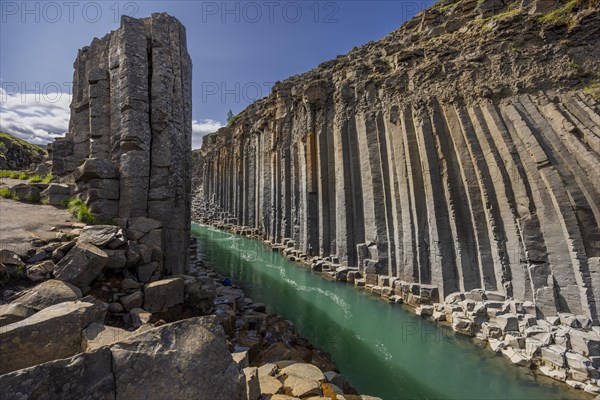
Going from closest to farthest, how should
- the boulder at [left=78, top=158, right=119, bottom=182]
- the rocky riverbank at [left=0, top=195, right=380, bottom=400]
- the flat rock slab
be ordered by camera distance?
1. the rocky riverbank at [left=0, top=195, right=380, bottom=400]
2. the flat rock slab
3. the boulder at [left=78, top=158, right=119, bottom=182]

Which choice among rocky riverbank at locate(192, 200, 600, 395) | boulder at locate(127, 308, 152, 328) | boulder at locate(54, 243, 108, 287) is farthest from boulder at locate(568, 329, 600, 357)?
boulder at locate(54, 243, 108, 287)

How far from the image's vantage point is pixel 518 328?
10.1 meters

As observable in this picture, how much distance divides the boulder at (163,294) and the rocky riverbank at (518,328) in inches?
417

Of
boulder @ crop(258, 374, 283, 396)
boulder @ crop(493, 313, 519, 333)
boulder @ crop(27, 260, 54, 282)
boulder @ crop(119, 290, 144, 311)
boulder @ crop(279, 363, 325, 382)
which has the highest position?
boulder @ crop(27, 260, 54, 282)

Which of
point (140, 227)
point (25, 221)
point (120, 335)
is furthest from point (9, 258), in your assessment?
point (120, 335)

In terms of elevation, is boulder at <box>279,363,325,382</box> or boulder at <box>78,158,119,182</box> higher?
boulder at <box>78,158,119,182</box>

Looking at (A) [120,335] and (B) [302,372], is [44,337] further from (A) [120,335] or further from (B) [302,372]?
(B) [302,372]

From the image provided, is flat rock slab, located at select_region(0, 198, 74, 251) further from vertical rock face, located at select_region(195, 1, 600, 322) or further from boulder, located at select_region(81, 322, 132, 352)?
vertical rock face, located at select_region(195, 1, 600, 322)

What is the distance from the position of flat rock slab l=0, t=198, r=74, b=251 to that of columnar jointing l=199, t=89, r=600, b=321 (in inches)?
577

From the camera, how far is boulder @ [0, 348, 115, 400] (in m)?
2.69

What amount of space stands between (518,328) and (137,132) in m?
16.0

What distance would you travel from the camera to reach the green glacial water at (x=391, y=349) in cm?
834

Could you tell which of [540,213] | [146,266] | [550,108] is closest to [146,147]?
[146,266]

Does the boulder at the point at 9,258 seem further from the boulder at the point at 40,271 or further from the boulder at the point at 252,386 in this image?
the boulder at the point at 252,386
